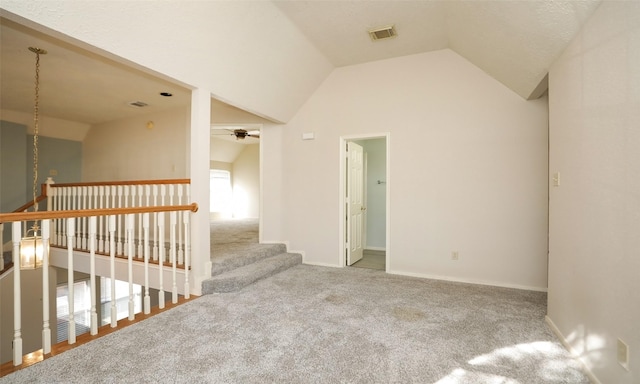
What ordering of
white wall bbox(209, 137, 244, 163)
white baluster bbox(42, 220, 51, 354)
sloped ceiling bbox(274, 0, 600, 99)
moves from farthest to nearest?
white wall bbox(209, 137, 244, 163), sloped ceiling bbox(274, 0, 600, 99), white baluster bbox(42, 220, 51, 354)

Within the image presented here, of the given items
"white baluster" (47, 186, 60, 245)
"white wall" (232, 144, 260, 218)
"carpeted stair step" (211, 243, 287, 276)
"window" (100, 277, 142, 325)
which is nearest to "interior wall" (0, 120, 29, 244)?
"white baluster" (47, 186, 60, 245)

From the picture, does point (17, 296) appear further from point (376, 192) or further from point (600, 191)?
point (376, 192)

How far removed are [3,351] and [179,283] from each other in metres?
3.75

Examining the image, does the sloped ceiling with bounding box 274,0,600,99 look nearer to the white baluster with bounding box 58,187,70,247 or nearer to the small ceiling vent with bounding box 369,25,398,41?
the small ceiling vent with bounding box 369,25,398,41

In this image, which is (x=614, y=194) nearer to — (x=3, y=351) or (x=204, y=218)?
(x=204, y=218)

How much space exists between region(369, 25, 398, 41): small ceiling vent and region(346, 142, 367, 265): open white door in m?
1.60

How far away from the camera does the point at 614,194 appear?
1708mm

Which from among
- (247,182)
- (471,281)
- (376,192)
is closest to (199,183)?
(471,281)

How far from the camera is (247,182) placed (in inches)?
409

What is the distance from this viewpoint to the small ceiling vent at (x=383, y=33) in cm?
362

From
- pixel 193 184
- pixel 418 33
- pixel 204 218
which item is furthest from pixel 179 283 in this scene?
pixel 418 33

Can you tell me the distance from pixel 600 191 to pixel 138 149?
706cm

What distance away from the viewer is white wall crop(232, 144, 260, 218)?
10234 mm

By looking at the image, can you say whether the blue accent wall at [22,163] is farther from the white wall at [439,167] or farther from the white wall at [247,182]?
the white wall at [439,167]
